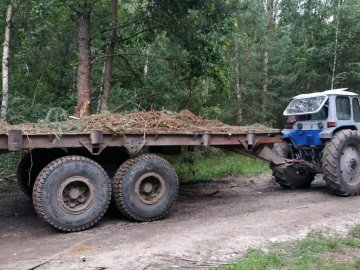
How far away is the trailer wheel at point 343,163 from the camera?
9.38m

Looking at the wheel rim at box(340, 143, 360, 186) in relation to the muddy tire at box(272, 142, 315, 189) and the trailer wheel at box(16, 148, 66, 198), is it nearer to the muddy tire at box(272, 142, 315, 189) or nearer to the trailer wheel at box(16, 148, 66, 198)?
the muddy tire at box(272, 142, 315, 189)

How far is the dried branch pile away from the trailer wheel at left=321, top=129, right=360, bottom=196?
6.60ft

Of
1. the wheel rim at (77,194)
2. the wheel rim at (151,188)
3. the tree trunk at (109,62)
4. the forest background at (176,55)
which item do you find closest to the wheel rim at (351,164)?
the forest background at (176,55)

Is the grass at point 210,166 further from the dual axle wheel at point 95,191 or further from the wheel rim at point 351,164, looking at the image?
the dual axle wheel at point 95,191

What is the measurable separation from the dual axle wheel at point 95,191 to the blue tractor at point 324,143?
133 inches

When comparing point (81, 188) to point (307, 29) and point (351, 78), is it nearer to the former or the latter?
point (351, 78)

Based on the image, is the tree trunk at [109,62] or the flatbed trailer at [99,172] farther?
the tree trunk at [109,62]

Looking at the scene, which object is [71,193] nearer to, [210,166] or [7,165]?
[7,165]

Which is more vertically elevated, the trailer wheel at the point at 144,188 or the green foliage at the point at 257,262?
the trailer wheel at the point at 144,188

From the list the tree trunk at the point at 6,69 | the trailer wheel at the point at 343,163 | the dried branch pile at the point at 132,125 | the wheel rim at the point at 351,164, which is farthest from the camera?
the tree trunk at the point at 6,69

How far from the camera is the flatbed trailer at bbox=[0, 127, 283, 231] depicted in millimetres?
6805

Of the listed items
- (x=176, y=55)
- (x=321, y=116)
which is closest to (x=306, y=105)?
(x=321, y=116)

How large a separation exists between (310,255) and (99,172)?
339 cm

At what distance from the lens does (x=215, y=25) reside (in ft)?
37.4
